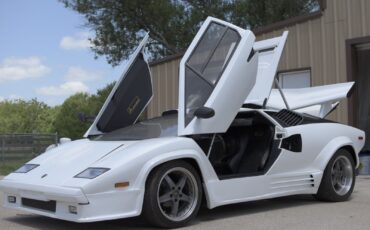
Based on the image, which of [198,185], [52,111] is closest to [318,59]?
[198,185]

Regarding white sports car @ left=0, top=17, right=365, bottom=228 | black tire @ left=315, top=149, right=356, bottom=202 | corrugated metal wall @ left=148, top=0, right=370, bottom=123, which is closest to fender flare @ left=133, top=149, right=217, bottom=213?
white sports car @ left=0, top=17, right=365, bottom=228

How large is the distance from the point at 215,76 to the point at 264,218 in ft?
6.03

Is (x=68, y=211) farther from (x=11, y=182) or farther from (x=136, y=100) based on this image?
(x=136, y=100)

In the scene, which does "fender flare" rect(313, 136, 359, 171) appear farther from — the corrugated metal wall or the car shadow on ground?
the corrugated metal wall

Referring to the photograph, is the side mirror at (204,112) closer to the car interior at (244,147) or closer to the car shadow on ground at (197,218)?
the car interior at (244,147)

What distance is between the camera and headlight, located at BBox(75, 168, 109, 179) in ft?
19.5

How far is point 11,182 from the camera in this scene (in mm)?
6699

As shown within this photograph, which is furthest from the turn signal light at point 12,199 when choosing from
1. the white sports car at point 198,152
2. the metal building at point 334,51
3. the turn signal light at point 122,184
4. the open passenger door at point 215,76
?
the metal building at point 334,51

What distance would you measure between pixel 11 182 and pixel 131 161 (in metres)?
1.64

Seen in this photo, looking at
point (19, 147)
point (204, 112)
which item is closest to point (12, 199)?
point (204, 112)

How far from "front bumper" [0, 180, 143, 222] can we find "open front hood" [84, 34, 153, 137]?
1.77 m

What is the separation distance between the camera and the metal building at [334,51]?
42.0 feet

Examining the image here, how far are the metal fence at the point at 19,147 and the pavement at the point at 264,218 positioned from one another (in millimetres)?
12536

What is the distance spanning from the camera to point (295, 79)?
46.0 feet
